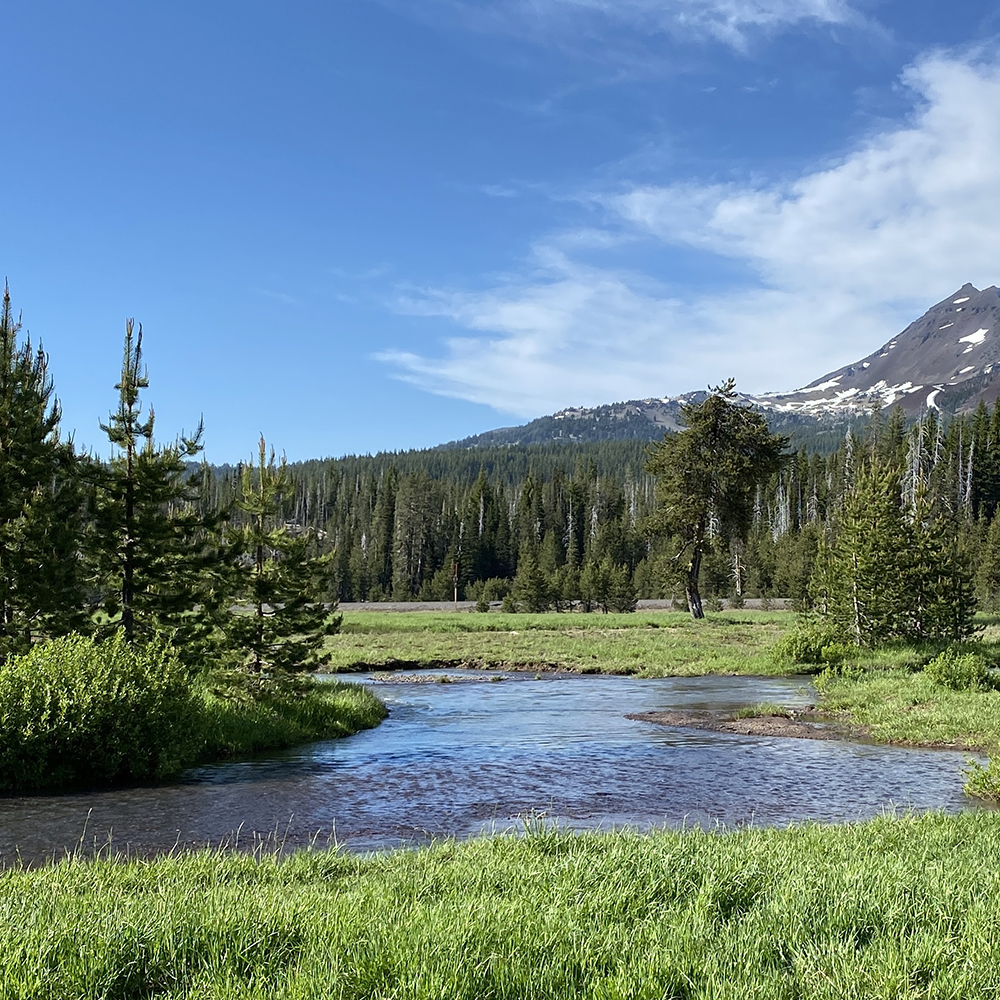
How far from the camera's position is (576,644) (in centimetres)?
4803

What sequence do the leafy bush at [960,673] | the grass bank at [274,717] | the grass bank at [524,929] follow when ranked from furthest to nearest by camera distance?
the leafy bush at [960,673] < the grass bank at [274,717] < the grass bank at [524,929]

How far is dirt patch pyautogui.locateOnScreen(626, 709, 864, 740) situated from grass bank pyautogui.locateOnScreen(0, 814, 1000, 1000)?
14.2 metres

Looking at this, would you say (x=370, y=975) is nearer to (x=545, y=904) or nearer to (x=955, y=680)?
(x=545, y=904)

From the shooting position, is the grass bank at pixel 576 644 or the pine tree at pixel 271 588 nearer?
the pine tree at pixel 271 588

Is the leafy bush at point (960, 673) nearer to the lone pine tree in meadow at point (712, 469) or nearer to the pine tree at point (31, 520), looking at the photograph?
the pine tree at point (31, 520)

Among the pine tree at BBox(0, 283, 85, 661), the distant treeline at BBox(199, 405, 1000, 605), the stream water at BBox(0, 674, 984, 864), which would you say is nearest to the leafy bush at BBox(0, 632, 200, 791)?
the stream water at BBox(0, 674, 984, 864)

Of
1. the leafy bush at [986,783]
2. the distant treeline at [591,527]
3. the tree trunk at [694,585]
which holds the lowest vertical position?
the leafy bush at [986,783]

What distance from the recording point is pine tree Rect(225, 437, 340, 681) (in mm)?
23156

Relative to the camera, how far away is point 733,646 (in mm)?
45219

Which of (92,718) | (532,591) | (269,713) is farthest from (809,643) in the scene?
(532,591)

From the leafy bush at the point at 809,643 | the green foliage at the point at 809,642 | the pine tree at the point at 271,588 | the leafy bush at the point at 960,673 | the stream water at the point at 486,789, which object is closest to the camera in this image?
the stream water at the point at 486,789

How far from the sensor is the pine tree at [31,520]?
828 inches

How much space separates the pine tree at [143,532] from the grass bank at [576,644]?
15691 mm

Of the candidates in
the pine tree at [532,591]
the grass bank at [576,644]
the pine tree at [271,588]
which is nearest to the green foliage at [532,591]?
the pine tree at [532,591]
